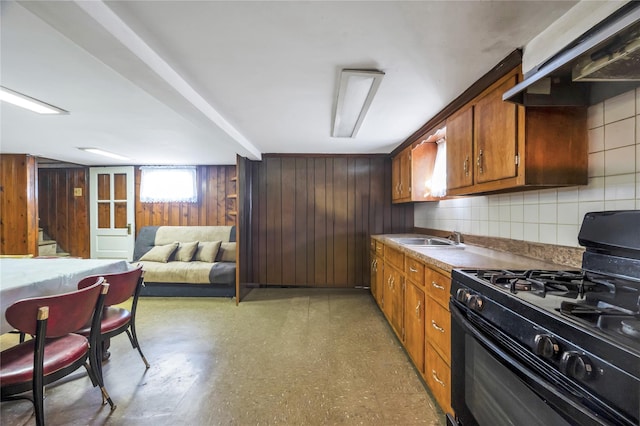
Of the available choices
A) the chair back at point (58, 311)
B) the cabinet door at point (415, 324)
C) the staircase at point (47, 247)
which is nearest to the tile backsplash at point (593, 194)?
the cabinet door at point (415, 324)

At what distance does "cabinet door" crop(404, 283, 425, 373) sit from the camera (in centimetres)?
201

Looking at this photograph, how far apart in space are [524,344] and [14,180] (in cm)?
638

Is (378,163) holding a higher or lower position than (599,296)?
higher

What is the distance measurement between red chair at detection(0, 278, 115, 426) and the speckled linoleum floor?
32 centimetres

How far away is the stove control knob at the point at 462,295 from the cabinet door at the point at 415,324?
0.65m

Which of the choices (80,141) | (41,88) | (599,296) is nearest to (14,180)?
(80,141)

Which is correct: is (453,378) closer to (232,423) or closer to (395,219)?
(232,423)

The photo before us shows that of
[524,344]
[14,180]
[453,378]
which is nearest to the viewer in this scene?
[524,344]

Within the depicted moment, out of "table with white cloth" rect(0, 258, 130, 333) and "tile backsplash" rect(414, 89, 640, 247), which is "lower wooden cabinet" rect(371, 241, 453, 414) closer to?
"tile backsplash" rect(414, 89, 640, 247)

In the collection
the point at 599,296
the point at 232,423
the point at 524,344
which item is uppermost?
the point at 599,296

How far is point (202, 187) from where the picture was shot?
558cm

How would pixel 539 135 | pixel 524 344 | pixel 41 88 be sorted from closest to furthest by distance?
pixel 524 344 → pixel 539 135 → pixel 41 88

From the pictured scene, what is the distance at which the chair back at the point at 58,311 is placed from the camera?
1.39 meters

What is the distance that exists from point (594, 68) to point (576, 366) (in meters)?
1.05
